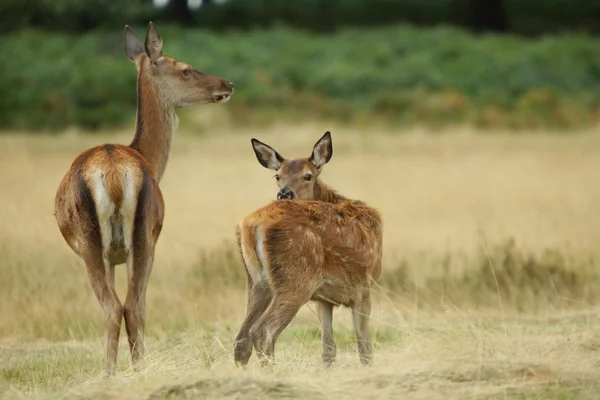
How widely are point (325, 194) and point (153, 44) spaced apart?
2447 millimetres

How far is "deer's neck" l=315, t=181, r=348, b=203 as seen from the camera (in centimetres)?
1151

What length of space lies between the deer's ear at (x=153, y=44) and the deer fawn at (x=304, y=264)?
254 centimetres

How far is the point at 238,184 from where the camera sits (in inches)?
930

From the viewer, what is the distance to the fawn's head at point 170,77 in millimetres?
12680

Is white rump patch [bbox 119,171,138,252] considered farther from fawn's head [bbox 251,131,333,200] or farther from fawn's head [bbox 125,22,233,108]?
fawn's head [bbox 125,22,233,108]

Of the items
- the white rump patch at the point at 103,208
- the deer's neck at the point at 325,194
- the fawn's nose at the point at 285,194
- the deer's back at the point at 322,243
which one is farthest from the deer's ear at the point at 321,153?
the white rump patch at the point at 103,208

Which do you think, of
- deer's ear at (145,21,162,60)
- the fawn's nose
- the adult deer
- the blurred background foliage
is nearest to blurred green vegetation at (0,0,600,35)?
the blurred background foliage

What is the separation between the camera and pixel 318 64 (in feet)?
125

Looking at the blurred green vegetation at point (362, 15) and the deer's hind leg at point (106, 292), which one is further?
the blurred green vegetation at point (362, 15)

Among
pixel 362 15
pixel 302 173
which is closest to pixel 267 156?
pixel 302 173

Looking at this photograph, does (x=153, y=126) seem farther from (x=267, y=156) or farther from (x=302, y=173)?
(x=302, y=173)

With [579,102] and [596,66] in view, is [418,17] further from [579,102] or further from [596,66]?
[579,102]

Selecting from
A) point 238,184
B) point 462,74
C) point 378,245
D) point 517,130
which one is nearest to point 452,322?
point 378,245

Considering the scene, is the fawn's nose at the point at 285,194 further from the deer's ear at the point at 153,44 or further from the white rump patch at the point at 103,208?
the deer's ear at the point at 153,44
